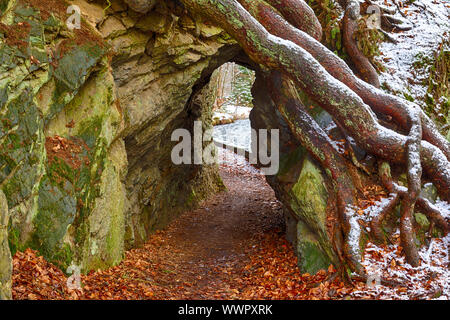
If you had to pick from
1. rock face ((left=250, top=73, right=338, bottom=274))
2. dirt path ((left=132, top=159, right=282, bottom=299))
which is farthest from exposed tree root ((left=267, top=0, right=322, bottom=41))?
dirt path ((left=132, top=159, right=282, bottom=299))

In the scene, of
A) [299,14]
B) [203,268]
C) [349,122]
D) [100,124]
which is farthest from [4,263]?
[299,14]

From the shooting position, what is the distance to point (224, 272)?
814cm

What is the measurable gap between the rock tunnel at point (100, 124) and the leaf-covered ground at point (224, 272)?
1.35 ft

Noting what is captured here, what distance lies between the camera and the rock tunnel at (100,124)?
213 inches

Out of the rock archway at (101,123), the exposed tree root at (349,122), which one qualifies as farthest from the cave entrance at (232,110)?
the exposed tree root at (349,122)

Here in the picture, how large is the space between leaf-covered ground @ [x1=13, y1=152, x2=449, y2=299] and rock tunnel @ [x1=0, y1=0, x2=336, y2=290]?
1.35 ft

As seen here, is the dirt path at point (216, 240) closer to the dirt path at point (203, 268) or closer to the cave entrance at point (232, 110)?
the dirt path at point (203, 268)

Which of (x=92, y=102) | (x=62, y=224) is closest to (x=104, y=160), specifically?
(x=92, y=102)

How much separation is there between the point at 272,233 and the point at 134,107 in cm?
547

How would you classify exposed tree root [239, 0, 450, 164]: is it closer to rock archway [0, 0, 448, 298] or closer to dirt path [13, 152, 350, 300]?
rock archway [0, 0, 448, 298]

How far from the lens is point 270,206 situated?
45.5ft

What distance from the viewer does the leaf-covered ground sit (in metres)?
5.45
